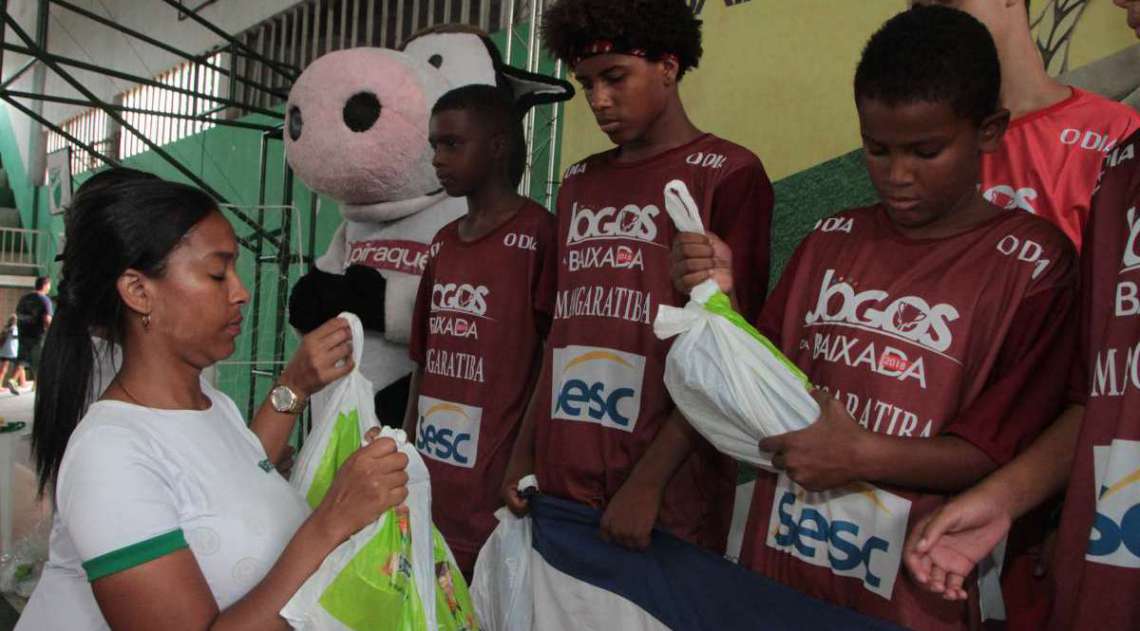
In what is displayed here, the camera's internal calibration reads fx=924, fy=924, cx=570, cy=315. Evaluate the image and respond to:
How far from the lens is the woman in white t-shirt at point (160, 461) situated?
109 cm

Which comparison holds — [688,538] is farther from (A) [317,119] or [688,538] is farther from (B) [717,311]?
(A) [317,119]

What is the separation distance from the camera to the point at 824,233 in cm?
137

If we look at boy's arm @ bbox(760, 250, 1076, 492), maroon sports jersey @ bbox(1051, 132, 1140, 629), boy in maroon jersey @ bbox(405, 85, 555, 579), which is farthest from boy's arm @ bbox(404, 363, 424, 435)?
maroon sports jersey @ bbox(1051, 132, 1140, 629)

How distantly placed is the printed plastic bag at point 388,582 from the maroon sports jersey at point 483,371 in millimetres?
607

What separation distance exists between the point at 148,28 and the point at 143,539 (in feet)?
31.4

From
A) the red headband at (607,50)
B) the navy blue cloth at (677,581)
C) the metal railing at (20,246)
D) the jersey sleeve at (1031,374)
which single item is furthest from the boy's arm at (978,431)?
the metal railing at (20,246)

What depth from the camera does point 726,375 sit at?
1.17 metres

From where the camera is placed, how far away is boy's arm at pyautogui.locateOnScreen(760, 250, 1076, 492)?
112cm

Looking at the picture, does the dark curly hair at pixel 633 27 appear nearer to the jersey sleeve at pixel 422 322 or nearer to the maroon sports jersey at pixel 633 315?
the maroon sports jersey at pixel 633 315

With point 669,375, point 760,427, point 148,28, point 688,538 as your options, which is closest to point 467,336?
point 688,538

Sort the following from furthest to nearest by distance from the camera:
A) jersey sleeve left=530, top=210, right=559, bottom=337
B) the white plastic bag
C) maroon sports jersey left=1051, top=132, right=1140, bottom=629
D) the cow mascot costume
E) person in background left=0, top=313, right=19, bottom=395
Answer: person in background left=0, top=313, right=19, bottom=395
the cow mascot costume
jersey sleeve left=530, top=210, right=559, bottom=337
the white plastic bag
maroon sports jersey left=1051, top=132, right=1140, bottom=629

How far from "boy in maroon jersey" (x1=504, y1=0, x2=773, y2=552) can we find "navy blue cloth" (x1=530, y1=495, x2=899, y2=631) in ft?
0.18

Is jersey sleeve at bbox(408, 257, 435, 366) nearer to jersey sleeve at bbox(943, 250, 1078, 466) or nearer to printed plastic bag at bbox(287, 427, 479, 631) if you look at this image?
printed plastic bag at bbox(287, 427, 479, 631)

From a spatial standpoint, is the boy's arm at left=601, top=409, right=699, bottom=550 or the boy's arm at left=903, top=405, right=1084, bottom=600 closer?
the boy's arm at left=903, top=405, right=1084, bottom=600
